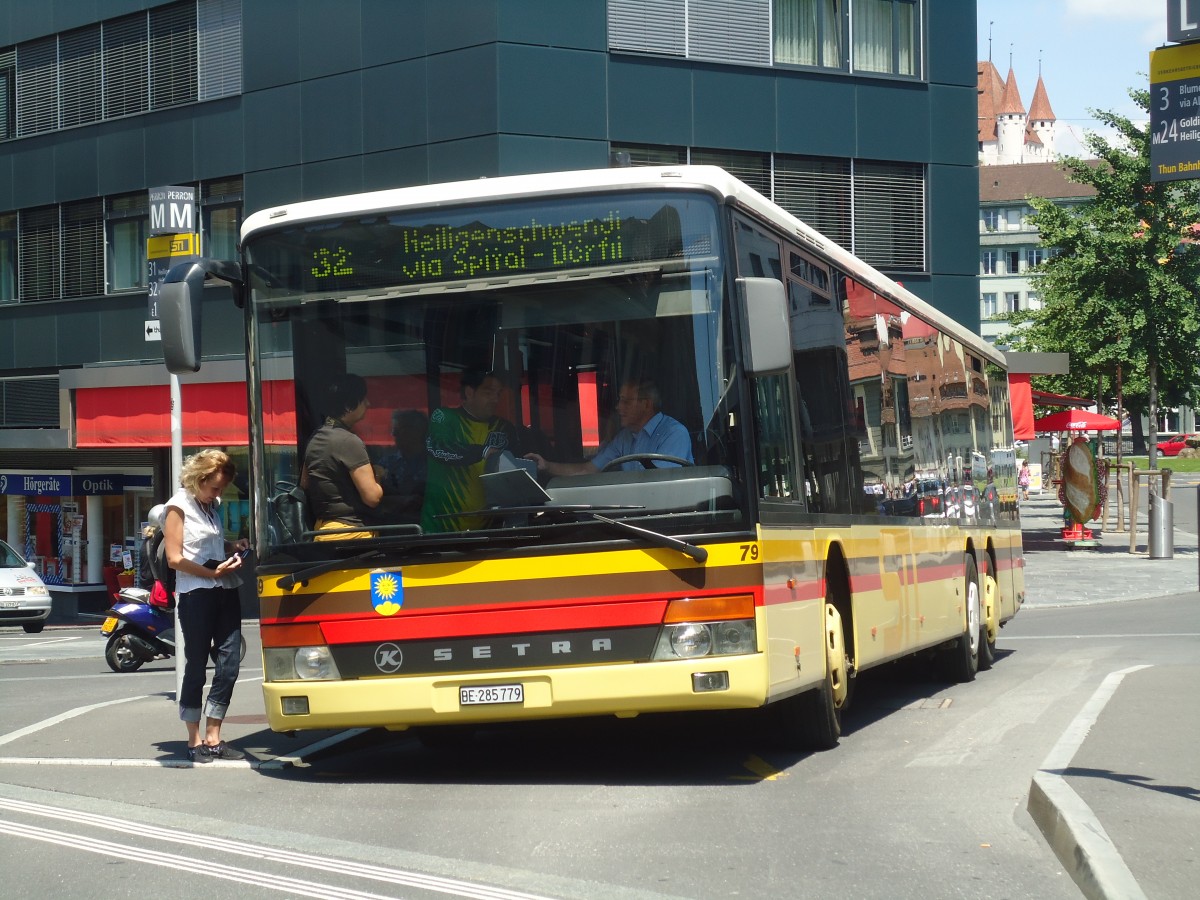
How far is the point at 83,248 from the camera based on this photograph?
33094 millimetres

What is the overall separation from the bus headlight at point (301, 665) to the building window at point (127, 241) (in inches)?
977

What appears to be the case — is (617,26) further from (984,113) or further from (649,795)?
(984,113)

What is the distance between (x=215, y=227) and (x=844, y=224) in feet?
38.2

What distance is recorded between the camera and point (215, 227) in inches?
1205

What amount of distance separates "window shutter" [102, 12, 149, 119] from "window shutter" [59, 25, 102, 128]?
32cm

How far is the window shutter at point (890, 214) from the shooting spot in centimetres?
3008

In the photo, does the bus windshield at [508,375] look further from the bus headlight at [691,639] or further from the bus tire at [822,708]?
the bus tire at [822,708]

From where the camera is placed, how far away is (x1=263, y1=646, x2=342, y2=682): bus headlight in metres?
8.49

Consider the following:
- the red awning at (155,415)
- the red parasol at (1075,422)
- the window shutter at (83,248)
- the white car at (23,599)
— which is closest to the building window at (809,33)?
the red awning at (155,415)

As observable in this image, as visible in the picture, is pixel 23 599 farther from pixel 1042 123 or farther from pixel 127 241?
pixel 1042 123

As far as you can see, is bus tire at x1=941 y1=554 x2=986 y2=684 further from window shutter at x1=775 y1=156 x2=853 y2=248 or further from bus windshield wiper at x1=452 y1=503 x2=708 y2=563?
window shutter at x1=775 y1=156 x2=853 y2=248

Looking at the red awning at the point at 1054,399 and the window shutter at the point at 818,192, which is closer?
the window shutter at the point at 818,192

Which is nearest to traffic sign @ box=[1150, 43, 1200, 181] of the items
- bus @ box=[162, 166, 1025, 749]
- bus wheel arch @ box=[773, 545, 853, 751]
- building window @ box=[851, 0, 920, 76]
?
bus @ box=[162, 166, 1025, 749]

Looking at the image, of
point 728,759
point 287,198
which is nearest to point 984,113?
point 287,198
